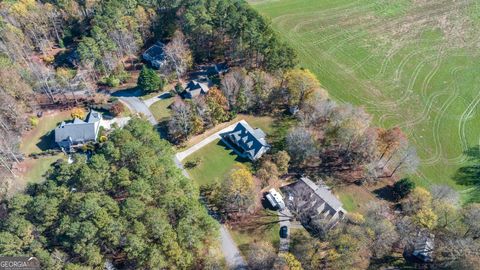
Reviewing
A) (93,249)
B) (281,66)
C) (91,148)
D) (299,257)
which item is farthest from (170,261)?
(281,66)

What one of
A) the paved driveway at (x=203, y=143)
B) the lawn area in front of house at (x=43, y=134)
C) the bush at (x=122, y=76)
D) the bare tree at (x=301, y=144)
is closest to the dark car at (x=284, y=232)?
the bare tree at (x=301, y=144)

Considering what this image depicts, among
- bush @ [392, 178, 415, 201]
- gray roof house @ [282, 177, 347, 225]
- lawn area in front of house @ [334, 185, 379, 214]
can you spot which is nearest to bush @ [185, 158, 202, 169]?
gray roof house @ [282, 177, 347, 225]

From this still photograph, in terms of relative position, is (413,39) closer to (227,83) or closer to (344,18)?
(344,18)

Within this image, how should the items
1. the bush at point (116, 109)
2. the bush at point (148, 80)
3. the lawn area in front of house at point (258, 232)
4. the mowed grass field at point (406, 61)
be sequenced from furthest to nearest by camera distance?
the bush at point (148, 80) < the bush at point (116, 109) < the mowed grass field at point (406, 61) < the lawn area in front of house at point (258, 232)

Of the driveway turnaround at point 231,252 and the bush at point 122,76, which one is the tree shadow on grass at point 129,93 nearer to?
the bush at point 122,76

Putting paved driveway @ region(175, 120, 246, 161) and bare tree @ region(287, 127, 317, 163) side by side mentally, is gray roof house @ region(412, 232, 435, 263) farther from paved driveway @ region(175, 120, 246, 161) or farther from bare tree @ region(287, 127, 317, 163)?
paved driveway @ region(175, 120, 246, 161)

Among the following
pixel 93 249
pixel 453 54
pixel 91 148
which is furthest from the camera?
pixel 453 54
